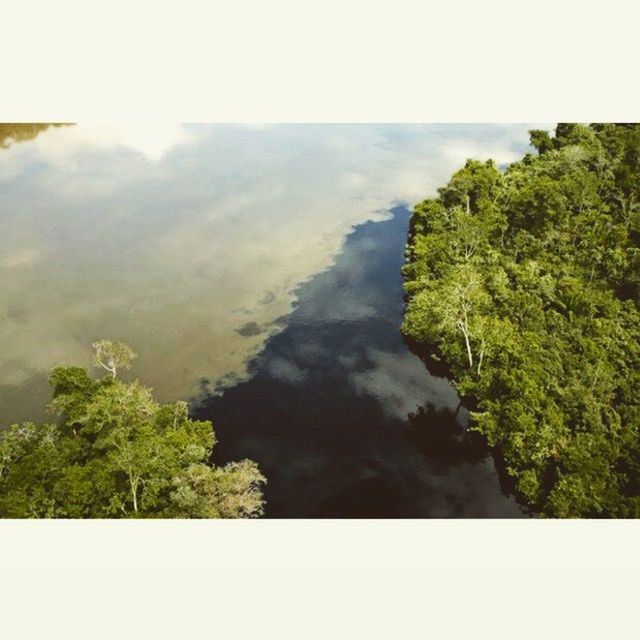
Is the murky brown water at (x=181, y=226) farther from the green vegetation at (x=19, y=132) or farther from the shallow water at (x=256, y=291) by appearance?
the green vegetation at (x=19, y=132)

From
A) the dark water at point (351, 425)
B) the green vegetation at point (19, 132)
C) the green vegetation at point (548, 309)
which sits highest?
the green vegetation at point (19, 132)

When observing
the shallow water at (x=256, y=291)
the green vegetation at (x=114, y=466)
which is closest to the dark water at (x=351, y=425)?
the shallow water at (x=256, y=291)

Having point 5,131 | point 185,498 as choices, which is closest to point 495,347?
point 185,498

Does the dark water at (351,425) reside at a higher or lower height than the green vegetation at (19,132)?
lower

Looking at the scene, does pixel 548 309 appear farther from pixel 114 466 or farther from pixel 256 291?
pixel 114 466

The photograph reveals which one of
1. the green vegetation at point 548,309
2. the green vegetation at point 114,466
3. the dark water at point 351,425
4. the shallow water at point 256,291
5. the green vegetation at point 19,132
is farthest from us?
the green vegetation at point 19,132

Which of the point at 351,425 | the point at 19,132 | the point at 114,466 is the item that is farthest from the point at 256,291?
the point at 19,132
